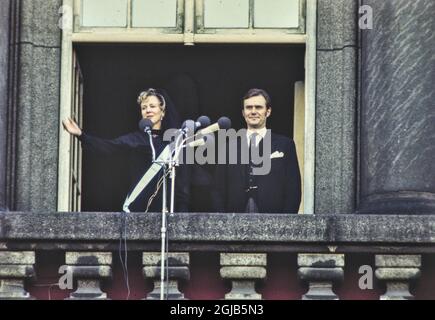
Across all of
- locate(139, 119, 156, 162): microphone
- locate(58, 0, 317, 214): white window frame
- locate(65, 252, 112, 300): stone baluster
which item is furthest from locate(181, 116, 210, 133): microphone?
locate(58, 0, 317, 214): white window frame

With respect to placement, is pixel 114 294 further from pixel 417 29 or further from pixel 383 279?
pixel 417 29

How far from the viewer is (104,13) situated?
25828 millimetres

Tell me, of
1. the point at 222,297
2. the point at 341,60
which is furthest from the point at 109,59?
the point at 222,297

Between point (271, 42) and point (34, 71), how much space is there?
2288mm

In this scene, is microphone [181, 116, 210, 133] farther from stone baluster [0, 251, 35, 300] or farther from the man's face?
stone baluster [0, 251, 35, 300]

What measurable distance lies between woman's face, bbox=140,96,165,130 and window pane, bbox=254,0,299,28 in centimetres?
128

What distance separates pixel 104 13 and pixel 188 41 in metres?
0.88

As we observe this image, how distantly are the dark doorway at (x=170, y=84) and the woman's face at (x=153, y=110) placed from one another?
1.11 metres

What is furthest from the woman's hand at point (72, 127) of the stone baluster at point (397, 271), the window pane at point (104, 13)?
the stone baluster at point (397, 271)

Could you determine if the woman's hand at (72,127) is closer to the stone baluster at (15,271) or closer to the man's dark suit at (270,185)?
the stone baluster at (15,271)

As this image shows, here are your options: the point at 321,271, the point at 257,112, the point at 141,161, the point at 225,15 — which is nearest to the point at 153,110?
the point at 141,161

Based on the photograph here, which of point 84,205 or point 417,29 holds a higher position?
point 417,29

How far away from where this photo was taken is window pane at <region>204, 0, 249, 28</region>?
25.7 m

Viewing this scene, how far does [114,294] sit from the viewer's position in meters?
23.4
